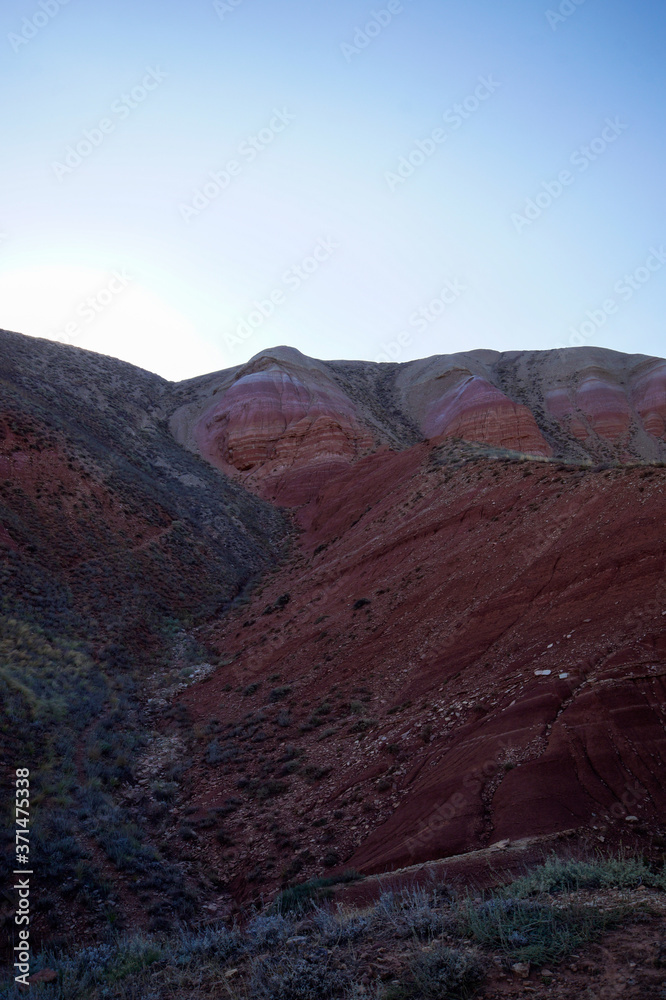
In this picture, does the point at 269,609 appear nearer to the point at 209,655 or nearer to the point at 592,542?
the point at 209,655

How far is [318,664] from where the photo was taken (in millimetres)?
14859

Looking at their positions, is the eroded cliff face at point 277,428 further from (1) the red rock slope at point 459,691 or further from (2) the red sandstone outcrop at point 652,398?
(2) the red sandstone outcrop at point 652,398

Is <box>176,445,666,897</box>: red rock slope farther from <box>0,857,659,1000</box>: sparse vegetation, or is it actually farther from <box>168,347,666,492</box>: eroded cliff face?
<box>168,347,666,492</box>: eroded cliff face

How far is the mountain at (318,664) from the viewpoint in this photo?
7.38 m

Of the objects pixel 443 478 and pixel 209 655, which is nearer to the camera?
pixel 209 655

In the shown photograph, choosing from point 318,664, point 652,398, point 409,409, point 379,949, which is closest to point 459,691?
point 318,664

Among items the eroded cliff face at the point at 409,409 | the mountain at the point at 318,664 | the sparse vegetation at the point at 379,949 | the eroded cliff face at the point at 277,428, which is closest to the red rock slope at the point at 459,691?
the mountain at the point at 318,664

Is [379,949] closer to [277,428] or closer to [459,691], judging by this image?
[459,691]

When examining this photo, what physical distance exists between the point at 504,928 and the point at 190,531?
989 inches

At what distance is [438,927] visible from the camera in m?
4.22

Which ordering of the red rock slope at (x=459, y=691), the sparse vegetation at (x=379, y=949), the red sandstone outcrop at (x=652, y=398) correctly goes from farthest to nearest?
the red sandstone outcrop at (x=652, y=398)
the red rock slope at (x=459, y=691)
the sparse vegetation at (x=379, y=949)

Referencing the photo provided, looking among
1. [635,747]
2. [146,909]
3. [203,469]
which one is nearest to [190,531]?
[203,469]

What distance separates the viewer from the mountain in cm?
738

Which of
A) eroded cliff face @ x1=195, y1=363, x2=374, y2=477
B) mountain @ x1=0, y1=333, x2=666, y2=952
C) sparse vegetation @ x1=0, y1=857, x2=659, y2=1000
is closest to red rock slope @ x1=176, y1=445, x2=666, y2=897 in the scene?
mountain @ x1=0, y1=333, x2=666, y2=952
